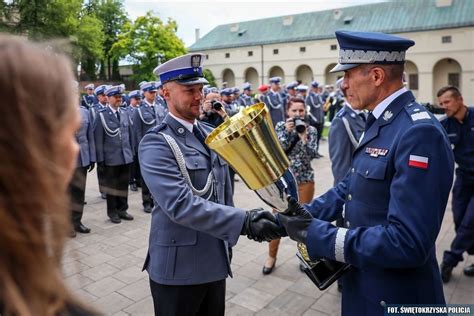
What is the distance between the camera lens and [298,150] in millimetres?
4848

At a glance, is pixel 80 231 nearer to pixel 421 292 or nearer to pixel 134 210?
pixel 134 210

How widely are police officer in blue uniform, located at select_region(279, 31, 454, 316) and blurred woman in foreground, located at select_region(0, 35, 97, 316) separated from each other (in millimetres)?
1178

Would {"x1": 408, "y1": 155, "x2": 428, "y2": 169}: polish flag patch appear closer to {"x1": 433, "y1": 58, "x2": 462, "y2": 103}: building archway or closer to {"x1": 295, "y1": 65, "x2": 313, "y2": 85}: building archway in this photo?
{"x1": 433, "y1": 58, "x2": 462, "y2": 103}: building archway

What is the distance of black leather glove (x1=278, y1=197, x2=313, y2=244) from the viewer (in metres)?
1.87

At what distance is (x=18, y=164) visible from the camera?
88 centimetres

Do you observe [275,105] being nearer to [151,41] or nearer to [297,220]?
[297,220]

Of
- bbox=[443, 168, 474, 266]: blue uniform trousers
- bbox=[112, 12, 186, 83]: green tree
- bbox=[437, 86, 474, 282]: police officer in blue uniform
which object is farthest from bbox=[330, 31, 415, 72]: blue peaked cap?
bbox=[112, 12, 186, 83]: green tree

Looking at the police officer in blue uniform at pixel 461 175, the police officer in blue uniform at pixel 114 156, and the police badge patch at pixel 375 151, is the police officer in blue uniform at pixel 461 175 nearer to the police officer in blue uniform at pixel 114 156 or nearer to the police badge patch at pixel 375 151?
the police badge patch at pixel 375 151

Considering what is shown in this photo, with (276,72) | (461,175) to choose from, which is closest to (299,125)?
(461,175)

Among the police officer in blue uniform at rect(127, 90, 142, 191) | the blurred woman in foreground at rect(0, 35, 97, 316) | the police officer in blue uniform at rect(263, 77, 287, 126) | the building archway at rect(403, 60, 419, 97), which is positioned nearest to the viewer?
the blurred woman in foreground at rect(0, 35, 97, 316)

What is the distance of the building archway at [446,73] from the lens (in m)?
40.7

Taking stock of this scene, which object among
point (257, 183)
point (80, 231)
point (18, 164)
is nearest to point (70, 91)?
point (18, 164)

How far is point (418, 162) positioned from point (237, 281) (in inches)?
128

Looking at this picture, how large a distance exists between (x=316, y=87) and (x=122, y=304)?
1483 centimetres
